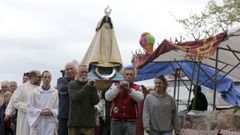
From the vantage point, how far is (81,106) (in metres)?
8.70

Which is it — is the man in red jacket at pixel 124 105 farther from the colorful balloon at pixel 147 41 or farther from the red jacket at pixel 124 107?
the colorful balloon at pixel 147 41

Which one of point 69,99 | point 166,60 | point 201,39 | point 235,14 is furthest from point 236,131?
point 235,14

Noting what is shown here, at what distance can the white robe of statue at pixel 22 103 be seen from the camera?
9.87m

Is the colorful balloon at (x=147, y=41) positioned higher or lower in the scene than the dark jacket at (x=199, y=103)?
higher

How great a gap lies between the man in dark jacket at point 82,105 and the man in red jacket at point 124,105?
0.33m

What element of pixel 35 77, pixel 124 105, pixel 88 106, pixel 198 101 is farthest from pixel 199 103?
pixel 35 77

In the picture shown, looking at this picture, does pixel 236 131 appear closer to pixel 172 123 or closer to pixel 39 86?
pixel 172 123

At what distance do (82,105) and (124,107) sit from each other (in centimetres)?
70

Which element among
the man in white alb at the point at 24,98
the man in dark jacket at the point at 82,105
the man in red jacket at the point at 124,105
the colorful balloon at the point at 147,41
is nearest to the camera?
the man in dark jacket at the point at 82,105

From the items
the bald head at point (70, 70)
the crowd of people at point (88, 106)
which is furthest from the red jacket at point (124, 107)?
the bald head at point (70, 70)

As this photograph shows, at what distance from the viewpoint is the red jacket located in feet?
28.9

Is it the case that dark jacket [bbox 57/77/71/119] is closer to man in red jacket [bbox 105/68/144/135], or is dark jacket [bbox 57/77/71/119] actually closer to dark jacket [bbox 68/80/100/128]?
dark jacket [bbox 68/80/100/128]

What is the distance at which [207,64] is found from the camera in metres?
13.4

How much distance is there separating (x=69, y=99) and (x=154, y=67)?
528 centimetres
